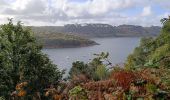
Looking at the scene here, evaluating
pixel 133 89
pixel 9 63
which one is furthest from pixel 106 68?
pixel 9 63

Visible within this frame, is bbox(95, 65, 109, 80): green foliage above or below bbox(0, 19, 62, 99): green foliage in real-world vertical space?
above

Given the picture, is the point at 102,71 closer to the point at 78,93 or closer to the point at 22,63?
the point at 78,93

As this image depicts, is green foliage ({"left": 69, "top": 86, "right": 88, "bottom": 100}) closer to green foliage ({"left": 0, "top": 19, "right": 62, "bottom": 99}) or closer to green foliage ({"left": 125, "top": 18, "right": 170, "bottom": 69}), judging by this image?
green foliage ({"left": 125, "top": 18, "right": 170, "bottom": 69})

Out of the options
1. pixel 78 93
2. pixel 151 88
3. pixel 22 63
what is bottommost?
pixel 22 63

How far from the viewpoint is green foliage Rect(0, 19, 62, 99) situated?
31.4 metres

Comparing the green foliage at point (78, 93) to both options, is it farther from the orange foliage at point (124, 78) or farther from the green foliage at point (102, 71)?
the green foliage at point (102, 71)

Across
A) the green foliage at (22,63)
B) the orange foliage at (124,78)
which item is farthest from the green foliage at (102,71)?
the green foliage at (22,63)

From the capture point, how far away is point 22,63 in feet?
105

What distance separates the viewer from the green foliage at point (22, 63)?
31375 mm

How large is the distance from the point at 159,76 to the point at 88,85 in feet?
3.89

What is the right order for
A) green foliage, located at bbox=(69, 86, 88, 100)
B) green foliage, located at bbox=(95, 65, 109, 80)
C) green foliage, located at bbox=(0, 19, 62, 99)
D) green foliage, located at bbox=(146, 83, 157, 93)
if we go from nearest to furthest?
green foliage, located at bbox=(146, 83, 157, 93), green foliage, located at bbox=(69, 86, 88, 100), green foliage, located at bbox=(95, 65, 109, 80), green foliage, located at bbox=(0, 19, 62, 99)

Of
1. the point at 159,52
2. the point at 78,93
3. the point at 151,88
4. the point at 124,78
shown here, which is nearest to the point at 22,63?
the point at 159,52

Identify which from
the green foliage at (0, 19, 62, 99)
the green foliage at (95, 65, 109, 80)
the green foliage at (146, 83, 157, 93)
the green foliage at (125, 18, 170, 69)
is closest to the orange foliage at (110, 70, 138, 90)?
the green foliage at (146, 83, 157, 93)

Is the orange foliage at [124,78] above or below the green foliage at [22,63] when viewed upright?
above
